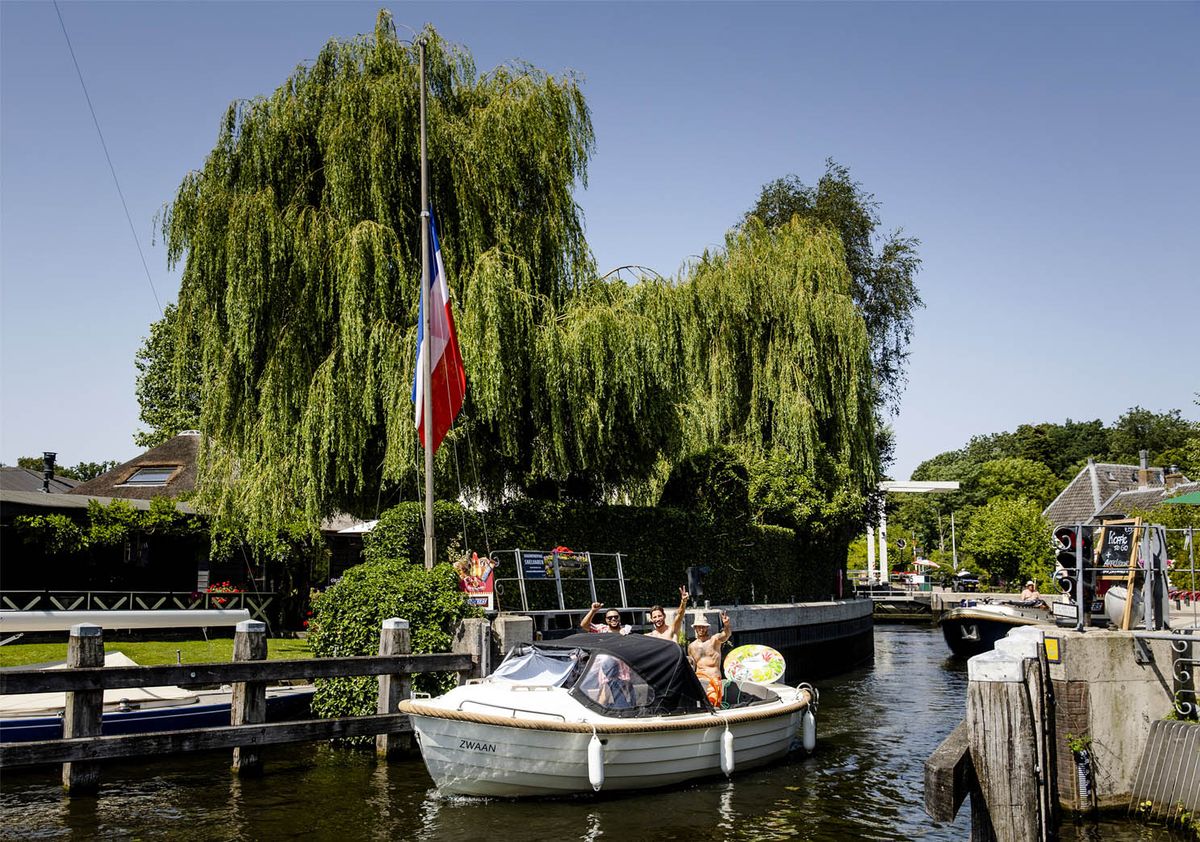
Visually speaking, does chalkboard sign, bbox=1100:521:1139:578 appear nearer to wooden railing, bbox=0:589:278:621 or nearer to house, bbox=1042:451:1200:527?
wooden railing, bbox=0:589:278:621

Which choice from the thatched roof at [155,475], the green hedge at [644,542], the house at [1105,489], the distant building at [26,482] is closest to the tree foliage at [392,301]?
the green hedge at [644,542]

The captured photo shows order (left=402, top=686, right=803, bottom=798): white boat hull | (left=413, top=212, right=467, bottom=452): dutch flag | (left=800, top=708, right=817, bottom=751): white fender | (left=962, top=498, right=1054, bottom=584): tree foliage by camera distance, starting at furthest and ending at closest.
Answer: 1. (left=962, top=498, right=1054, bottom=584): tree foliage
2. (left=413, top=212, right=467, bottom=452): dutch flag
3. (left=800, top=708, right=817, bottom=751): white fender
4. (left=402, top=686, right=803, bottom=798): white boat hull

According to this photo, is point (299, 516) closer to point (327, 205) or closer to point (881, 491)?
point (327, 205)

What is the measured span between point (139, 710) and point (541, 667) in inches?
218

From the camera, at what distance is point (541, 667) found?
12.4 m

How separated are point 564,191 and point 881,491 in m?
20.1

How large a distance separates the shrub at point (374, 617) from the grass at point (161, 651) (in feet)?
12.0

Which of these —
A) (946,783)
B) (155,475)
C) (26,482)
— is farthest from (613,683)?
(26,482)

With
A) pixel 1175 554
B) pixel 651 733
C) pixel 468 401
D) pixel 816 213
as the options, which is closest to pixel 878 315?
pixel 816 213

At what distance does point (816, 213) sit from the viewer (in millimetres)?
40875

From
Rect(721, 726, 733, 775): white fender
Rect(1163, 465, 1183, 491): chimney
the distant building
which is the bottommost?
Rect(721, 726, 733, 775): white fender

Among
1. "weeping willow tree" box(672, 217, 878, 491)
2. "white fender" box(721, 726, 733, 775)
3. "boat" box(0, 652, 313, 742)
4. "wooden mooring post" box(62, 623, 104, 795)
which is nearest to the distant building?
"weeping willow tree" box(672, 217, 878, 491)

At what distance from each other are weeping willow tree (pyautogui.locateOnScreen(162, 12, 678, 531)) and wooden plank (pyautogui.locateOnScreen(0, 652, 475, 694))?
452cm

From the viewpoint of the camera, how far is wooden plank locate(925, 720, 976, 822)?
23.9 ft
